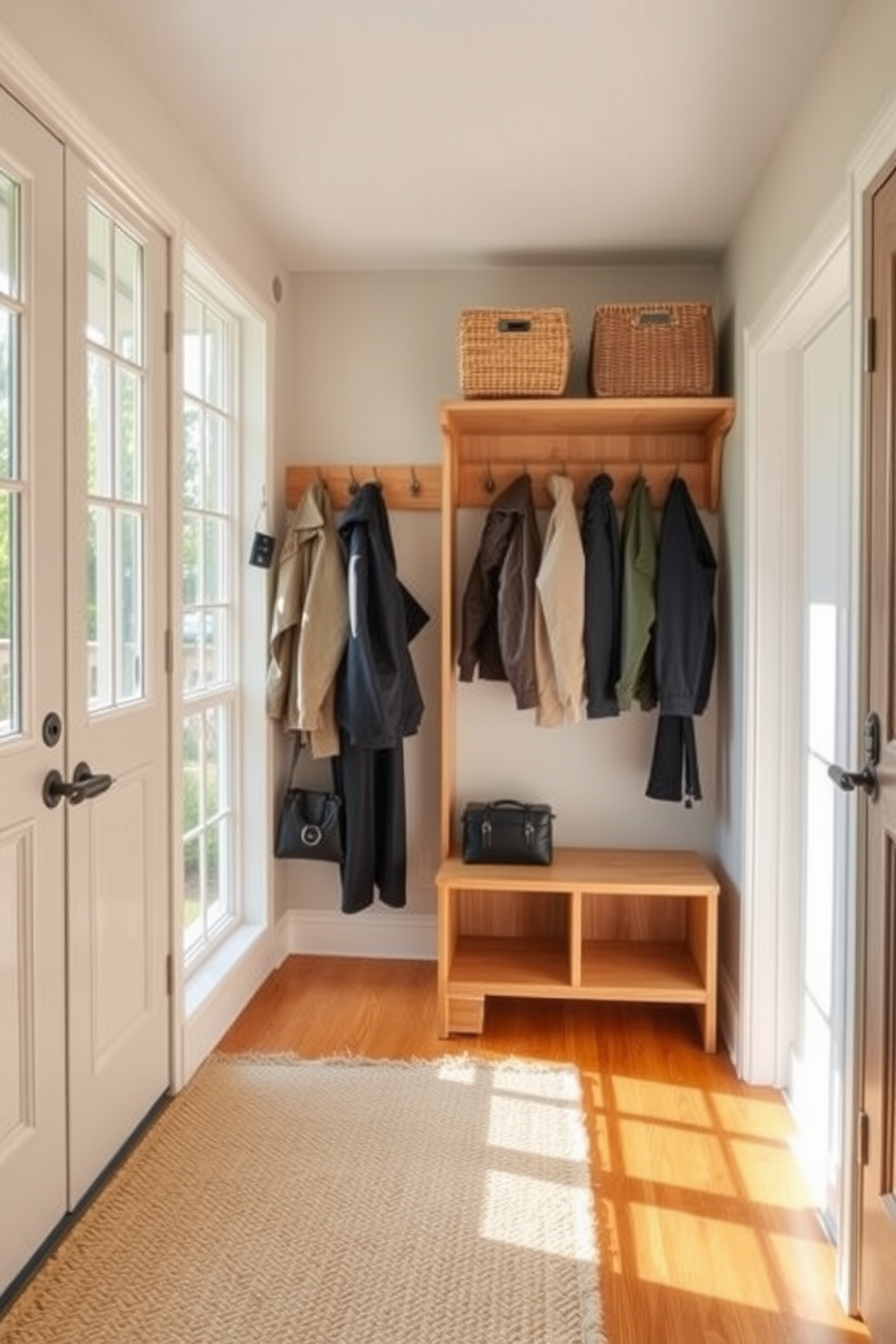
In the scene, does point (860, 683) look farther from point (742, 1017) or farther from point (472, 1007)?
point (472, 1007)

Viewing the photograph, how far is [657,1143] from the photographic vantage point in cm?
232

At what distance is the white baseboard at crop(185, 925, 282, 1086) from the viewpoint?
2586 millimetres

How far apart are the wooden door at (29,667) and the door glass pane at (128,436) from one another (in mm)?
315

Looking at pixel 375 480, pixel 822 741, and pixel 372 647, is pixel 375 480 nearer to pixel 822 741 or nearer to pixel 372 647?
pixel 372 647

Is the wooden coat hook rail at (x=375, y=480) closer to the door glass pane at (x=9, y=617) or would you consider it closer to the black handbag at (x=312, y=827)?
the black handbag at (x=312, y=827)

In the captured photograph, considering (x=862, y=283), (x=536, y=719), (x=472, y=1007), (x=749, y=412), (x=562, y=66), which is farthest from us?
(x=536, y=719)

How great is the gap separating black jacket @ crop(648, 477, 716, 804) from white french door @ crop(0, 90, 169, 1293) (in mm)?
1470

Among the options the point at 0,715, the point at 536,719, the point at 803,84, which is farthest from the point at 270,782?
the point at 803,84

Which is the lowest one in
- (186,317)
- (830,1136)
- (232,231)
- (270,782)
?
(830,1136)

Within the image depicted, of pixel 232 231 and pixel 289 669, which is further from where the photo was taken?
pixel 289 669

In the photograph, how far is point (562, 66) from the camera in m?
2.06

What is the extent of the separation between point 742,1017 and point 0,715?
6.77 feet

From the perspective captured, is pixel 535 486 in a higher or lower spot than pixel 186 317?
lower

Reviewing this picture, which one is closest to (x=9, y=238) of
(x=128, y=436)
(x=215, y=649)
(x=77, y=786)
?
(x=128, y=436)
